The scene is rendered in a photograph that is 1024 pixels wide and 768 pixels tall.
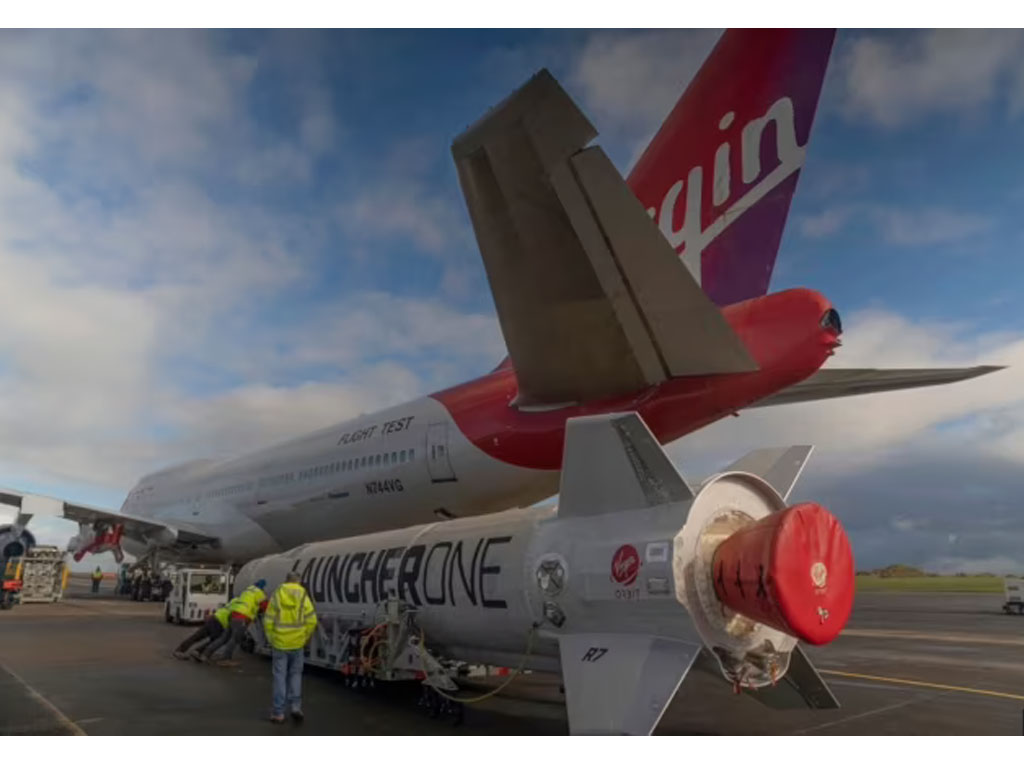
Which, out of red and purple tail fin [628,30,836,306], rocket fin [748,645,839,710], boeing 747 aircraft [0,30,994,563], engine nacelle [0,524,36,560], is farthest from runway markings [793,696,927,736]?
engine nacelle [0,524,36,560]

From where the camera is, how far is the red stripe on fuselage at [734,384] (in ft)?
26.4

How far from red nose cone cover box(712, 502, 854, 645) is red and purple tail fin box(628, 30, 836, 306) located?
4827 mm

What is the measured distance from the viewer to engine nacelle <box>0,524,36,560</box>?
69.6 ft

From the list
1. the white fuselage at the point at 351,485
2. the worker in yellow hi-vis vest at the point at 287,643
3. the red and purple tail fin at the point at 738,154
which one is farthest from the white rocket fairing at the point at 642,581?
the white fuselage at the point at 351,485

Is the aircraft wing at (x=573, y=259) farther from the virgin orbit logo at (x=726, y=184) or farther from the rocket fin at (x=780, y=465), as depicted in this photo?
the virgin orbit logo at (x=726, y=184)

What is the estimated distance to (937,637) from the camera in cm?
1697

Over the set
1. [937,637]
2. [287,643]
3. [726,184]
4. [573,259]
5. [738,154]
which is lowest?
[937,637]

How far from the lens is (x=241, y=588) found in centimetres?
1320

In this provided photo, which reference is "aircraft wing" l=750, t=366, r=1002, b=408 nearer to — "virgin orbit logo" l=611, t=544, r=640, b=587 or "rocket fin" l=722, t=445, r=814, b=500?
"rocket fin" l=722, t=445, r=814, b=500

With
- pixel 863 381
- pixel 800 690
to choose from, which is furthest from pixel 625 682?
pixel 863 381

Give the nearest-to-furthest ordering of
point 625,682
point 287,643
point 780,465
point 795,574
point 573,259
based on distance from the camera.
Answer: point 795,574 → point 625,682 → point 573,259 → point 780,465 → point 287,643

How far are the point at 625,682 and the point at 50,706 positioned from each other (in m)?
6.12

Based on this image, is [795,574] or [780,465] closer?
[795,574]

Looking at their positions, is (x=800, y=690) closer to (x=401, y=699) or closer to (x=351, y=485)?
(x=401, y=699)
